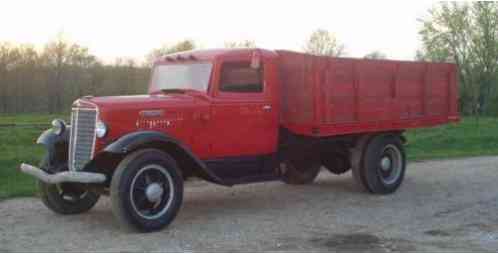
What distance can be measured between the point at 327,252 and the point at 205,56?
3.54 m

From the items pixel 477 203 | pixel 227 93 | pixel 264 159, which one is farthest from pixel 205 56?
pixel 477 203

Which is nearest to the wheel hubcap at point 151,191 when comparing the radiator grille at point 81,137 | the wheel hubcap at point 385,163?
the radiator grille at point 81,137

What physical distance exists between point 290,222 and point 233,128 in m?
1.52

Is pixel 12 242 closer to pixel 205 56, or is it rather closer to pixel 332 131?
pixel 205 56

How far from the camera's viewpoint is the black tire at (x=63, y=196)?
8961 millimetres

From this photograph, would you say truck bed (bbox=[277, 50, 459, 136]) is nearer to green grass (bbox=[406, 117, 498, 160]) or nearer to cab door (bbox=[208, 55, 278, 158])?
cab door (bbox=[208, 55, 278, 158])

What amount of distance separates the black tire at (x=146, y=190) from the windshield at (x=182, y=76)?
4.38 ft

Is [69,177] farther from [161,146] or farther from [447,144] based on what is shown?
[447,144]

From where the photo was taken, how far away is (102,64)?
34.8 m

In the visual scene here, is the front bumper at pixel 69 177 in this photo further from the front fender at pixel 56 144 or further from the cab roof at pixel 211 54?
the cab roof at pixel 211 54

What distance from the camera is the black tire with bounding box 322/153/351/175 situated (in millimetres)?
11195

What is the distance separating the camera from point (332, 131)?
9.92 meters

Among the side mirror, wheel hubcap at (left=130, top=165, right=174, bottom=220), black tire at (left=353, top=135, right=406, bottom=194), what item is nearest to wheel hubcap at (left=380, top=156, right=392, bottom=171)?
black tire at (left=353, top=135, right=406, bottom=194)

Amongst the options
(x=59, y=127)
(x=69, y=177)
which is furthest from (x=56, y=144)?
(x=69, y=177)
